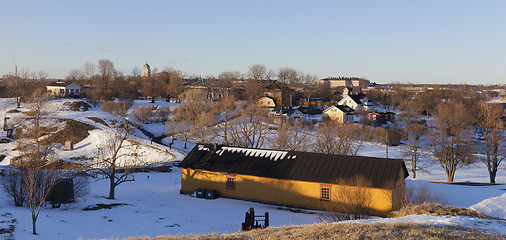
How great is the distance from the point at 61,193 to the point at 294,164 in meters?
13.1

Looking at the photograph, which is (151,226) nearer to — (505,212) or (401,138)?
(505,212)

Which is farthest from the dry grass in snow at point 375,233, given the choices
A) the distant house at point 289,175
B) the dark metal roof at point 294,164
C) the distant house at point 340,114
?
the distant house at point 340,114

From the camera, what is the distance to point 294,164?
24062 millimetres

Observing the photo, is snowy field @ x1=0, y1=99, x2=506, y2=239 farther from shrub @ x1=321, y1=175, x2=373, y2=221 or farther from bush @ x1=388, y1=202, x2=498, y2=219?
shrub @ x1=321, y1=175, x2=373, y2=221

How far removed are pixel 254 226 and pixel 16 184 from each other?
1249cm

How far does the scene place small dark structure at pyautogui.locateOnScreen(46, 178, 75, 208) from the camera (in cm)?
2006

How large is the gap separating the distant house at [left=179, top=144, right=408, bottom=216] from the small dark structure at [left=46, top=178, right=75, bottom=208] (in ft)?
24.2

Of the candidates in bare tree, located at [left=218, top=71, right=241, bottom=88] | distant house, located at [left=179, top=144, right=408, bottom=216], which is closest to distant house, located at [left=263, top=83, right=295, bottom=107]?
bare tree, located at [left=218, top=71, right=241, bottom=88]

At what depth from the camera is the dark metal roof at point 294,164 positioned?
22.0 meters

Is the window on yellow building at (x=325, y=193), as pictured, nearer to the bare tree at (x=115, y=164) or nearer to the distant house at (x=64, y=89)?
the bare tree at (x=115, y=164)

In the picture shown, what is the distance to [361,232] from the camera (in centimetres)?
1196

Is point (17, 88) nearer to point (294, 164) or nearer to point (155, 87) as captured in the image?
point (155, 87)

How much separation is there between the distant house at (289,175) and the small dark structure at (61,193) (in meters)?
7.39

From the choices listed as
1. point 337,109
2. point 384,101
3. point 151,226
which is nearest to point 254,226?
point 151,226
